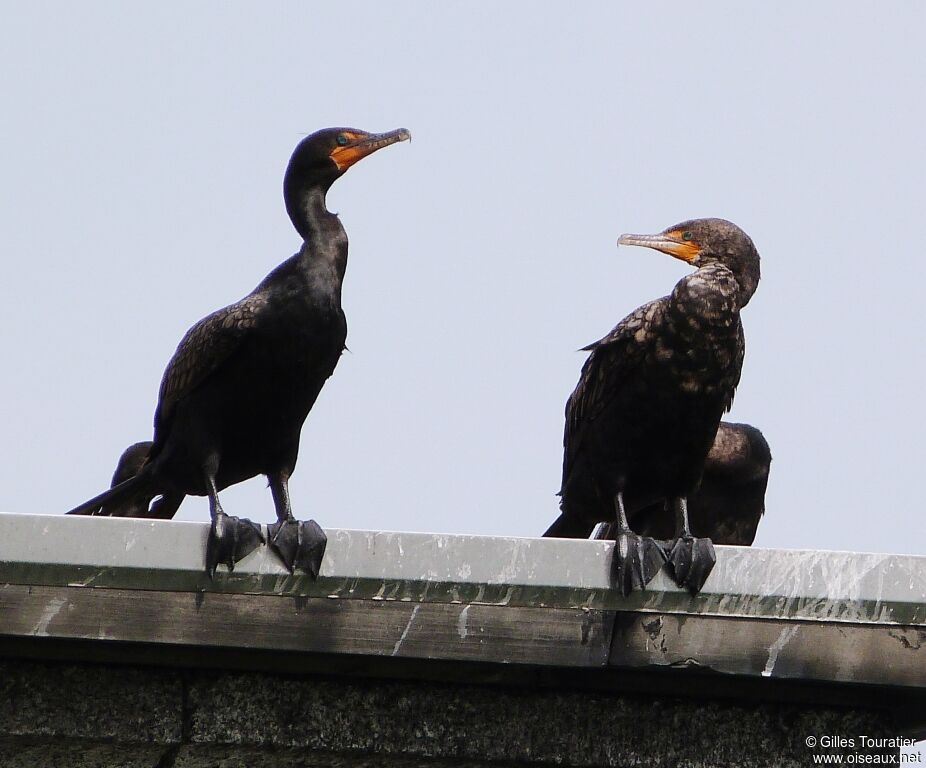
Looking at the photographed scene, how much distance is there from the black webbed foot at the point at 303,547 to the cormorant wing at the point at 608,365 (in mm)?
2016

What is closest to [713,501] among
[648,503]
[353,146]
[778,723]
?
[648,503]

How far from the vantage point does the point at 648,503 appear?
17.5 feet

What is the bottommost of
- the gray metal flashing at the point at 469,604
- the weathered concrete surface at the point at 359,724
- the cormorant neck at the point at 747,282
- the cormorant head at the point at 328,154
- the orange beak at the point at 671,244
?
the weathered concrete surface at the point at 359,724

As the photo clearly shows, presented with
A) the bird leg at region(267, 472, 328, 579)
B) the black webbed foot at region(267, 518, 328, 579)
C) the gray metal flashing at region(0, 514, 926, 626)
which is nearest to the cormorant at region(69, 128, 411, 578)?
the bird leg at region(267, 472, 328, 579)

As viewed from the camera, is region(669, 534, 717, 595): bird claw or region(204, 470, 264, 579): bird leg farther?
region(669, 534, 717, 595): bird claw

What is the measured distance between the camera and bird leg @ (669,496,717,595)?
3.19 metres

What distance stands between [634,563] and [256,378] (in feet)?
6.34

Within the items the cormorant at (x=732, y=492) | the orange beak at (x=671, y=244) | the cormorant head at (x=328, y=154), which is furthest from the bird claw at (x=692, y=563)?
the cormorant at (x=732, y=492)

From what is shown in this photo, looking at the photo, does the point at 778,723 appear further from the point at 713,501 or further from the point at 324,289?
the point at 713,501

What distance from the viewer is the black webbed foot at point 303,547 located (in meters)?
3.05

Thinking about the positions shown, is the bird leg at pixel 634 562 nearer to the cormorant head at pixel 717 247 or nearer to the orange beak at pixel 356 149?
the cormorant head at pixel 717 247

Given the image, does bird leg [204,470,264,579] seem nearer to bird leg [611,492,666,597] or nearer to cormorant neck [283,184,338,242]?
bird leg [611,492,666,597]

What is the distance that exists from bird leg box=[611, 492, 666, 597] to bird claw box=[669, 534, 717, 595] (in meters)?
0.03

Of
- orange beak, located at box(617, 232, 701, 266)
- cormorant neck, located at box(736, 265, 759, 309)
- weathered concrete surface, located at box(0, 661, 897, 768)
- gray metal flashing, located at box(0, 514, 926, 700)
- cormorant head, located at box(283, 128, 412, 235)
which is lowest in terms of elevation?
weathered concrete surface, located at box(0, 661, 897, 768)
